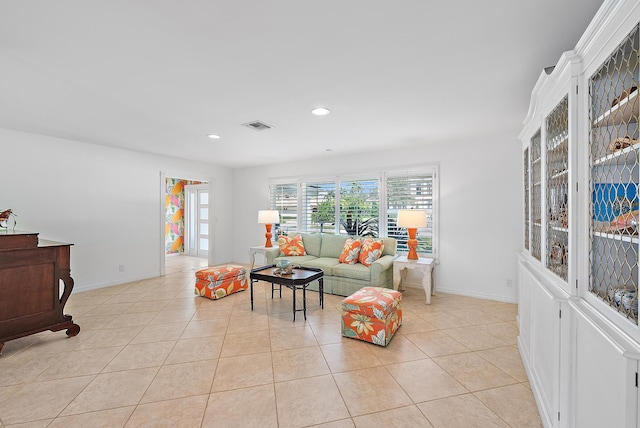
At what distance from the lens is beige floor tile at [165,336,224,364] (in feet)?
8.09

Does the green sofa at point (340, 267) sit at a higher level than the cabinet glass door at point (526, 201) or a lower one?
lower

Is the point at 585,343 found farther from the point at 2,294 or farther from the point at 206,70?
the point at 2,294

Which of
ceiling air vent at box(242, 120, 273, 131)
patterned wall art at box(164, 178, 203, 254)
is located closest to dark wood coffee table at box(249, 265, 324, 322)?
ceiling air vent at box(242, 120, 273, 131)

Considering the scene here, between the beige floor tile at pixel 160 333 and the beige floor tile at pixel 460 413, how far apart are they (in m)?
2.39

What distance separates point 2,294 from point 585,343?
416cm

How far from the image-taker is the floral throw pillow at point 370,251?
4.24m

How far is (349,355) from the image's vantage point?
2.50 metres

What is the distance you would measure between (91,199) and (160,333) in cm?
286

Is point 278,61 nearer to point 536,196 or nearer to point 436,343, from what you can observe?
point 536,196

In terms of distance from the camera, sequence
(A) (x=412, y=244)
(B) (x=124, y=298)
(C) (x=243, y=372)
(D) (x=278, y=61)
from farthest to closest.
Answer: (A) (x=412, y=244) → (B) (x=124, y=298) → (C) (x=243, y=372) → (D) (x=278, y=61)

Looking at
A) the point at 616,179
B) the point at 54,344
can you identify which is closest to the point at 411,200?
the point at 616,179

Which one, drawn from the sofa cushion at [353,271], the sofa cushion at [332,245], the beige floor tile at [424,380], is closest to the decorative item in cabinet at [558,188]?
the beige floor tile at [424,380]

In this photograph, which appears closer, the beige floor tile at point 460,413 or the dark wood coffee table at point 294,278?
the beige floor tile at point 460,413

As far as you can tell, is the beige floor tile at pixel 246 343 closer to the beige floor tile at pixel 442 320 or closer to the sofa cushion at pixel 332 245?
the beige floor tile at pixel 442 320
